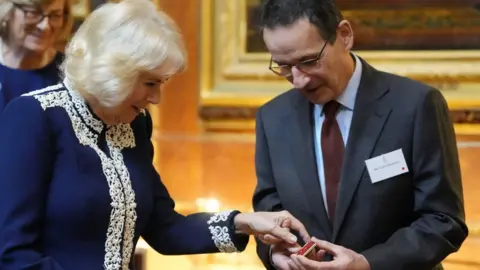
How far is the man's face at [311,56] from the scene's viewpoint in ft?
6.11

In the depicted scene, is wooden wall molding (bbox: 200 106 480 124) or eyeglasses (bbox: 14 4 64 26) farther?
wooden wall molding (bbox: 200 106 480 124)

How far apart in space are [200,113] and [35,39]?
1.05 m

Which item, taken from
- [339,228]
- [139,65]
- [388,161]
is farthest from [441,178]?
[139,65]

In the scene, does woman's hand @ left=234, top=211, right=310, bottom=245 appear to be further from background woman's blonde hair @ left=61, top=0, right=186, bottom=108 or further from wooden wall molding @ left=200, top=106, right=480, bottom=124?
wooden wall molding @ left=200, top=106, right=480, bottom=124

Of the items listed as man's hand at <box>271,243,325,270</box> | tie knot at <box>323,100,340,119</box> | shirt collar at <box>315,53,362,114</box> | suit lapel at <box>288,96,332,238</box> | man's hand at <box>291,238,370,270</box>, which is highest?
shirt collar at <box>315,53,362,114</box>

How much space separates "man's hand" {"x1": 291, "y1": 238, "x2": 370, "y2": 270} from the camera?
1.78 meters

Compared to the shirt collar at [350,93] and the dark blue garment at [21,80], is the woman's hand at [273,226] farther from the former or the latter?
the dark blue garment at [21,80]

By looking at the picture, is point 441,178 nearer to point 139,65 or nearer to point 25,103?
point 139,65

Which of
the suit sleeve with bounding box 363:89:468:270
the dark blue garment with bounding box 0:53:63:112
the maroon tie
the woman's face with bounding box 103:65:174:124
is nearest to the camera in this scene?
the woman's face with bounding box 103:65:174:124

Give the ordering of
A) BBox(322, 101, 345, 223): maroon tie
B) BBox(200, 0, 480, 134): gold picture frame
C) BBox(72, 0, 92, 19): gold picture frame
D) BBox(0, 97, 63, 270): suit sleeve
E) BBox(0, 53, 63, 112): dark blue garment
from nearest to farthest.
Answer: BBox(0, 97, 63, 270): suit sleeve → BBox(322, 101, 345, 223): maroon tie → BBox(0, 53, 63, 112): dark blue garment → BBox(200, 0, 480, 134): gold picture frame → BBox(72, 0, 92, 19): gold picture frame

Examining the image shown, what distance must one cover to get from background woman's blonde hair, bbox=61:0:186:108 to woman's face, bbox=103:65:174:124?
2 centimetres

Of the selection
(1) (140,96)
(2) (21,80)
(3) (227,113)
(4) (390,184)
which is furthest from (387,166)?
(3) (227,113)

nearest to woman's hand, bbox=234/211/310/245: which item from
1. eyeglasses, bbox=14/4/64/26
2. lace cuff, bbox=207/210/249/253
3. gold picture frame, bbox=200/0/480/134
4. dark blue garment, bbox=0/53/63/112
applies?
lace cuff, bbox=207/210/249/253

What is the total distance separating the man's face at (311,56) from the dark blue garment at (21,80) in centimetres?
78
